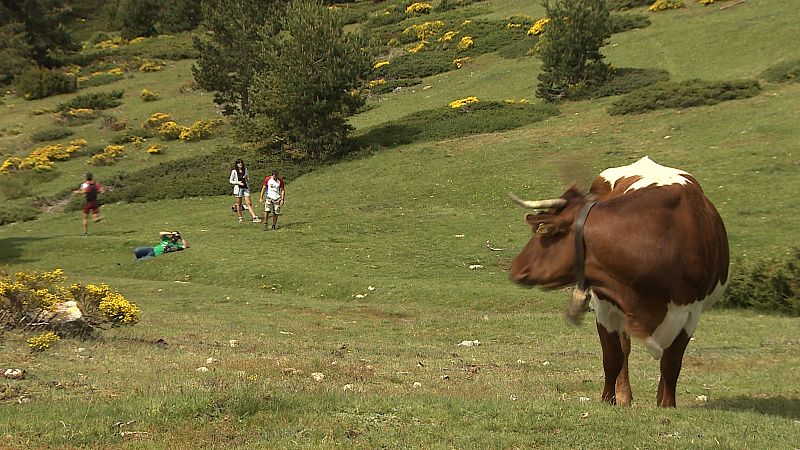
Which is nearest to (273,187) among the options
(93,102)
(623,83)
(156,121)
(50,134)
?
(623,83)

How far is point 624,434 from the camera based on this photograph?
6.93 m

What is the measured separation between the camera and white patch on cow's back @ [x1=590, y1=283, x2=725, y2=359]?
7190mm

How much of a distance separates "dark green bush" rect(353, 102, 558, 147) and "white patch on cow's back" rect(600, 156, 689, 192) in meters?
33.8

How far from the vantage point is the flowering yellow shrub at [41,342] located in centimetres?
1091

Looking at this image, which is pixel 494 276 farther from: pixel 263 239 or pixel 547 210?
pixel 547 210

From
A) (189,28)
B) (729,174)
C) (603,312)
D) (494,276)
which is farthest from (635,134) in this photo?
(189,28)

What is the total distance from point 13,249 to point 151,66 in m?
51.2

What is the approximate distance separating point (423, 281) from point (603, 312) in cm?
1474

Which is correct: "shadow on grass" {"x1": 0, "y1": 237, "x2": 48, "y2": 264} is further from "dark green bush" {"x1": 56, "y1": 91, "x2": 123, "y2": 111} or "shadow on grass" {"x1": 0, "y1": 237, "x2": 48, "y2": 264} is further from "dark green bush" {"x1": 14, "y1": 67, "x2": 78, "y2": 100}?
"dark green bush" {"x1": 14, "y1": 67, "x2": 78, "y2": 100}

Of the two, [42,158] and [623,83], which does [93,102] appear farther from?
[623,83]

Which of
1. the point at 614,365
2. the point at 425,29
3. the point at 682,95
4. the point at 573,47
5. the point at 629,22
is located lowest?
the point at 682,95

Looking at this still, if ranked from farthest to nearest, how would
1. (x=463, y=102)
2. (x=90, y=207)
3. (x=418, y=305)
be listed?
(x=463, y=102)
(x=90, y=207)
(x=418, y=305)

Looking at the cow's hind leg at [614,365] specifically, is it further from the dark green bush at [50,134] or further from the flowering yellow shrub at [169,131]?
the dark green bush at [50,134]

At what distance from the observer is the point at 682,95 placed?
3953 cm
